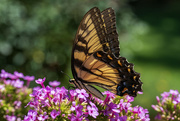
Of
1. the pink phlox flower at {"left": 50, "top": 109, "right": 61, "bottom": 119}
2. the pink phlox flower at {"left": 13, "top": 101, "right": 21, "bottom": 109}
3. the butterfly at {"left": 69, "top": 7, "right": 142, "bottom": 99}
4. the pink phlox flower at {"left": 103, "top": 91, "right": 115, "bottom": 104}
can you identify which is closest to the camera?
the pink phlox flower at {"left": 50, "top": 109, "right": 61, "bottom": 119}

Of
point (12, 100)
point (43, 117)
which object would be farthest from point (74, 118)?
point (12, 100)

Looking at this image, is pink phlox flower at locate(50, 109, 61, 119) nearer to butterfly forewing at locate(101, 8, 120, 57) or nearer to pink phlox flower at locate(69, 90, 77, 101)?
pink phlox flower at locate(69, 90, 77, 101)

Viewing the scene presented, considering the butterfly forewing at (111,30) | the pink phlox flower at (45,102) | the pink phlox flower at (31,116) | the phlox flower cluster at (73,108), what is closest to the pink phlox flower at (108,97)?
the phlox flower cluster at (73,108)

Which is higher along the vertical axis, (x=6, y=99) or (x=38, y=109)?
(x=6, y=99)

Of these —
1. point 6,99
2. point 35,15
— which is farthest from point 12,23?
point 6,99

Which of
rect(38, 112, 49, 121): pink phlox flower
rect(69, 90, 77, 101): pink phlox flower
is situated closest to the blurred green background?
rect(69, 90, 77, 101): pink phlox flower

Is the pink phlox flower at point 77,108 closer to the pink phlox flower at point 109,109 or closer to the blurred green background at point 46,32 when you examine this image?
the pink phlox flower at point 109,109

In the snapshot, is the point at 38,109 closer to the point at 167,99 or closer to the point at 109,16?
the point at 109,16

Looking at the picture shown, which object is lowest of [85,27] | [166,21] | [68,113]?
[68,113]
